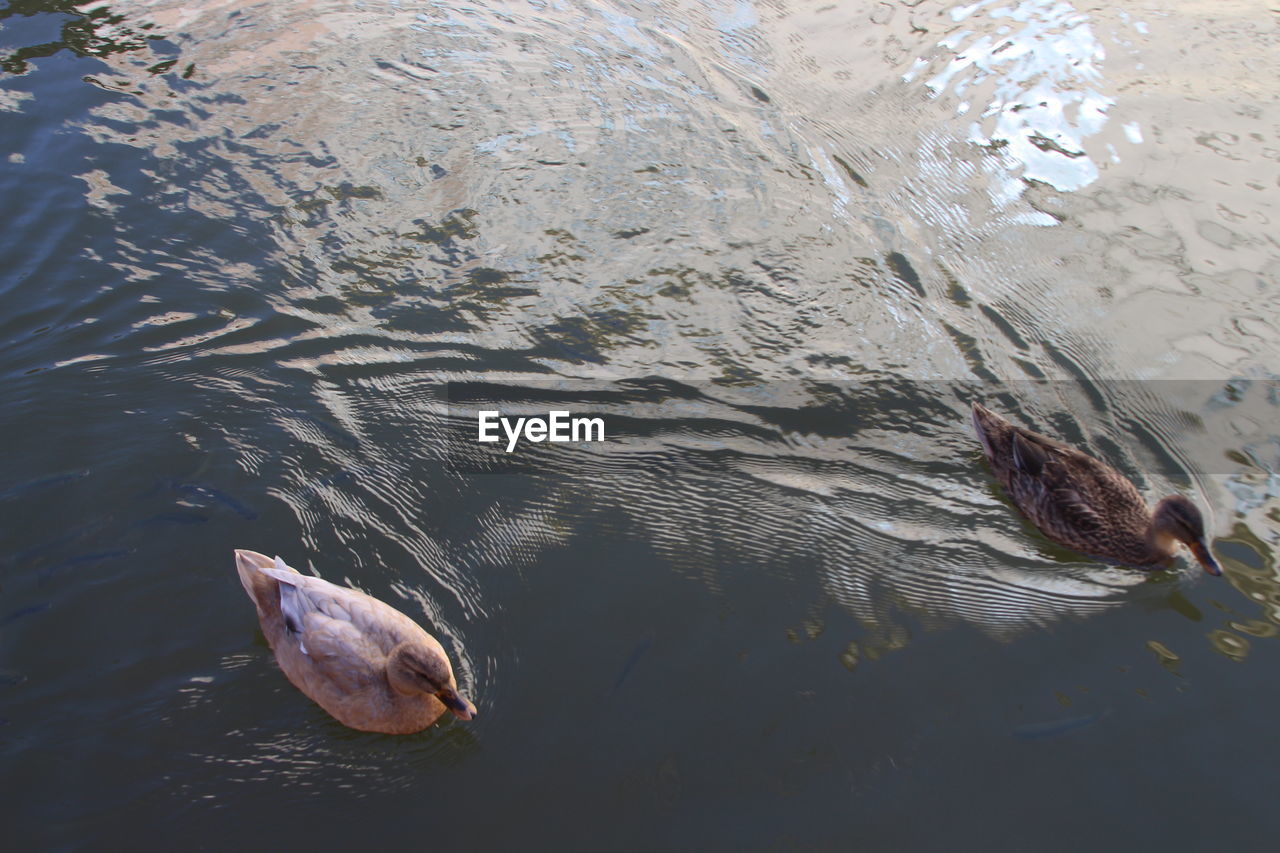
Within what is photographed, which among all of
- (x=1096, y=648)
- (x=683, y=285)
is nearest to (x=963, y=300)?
(x=683, y=285)

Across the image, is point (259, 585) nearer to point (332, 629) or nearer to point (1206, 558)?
point (332, 629)

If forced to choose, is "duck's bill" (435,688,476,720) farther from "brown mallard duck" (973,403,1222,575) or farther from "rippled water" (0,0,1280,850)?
"brown mallard duck" (973,403,1222,575)

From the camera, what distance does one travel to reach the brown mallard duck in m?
4.60

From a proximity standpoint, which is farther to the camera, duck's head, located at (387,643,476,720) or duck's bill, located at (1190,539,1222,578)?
duck's bill, located at (1190,539,1222,578)

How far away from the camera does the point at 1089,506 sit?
15.7 feet

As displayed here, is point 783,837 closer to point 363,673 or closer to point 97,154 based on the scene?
point 363,673

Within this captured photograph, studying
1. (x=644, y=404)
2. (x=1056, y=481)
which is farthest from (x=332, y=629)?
(x=1056, y=481)

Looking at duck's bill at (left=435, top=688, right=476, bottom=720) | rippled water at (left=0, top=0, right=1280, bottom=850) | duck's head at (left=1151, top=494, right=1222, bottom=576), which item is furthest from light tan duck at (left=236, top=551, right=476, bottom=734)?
duck's head at (left=1151, top=494, right=1222, bottom=576)

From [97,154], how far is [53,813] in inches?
215

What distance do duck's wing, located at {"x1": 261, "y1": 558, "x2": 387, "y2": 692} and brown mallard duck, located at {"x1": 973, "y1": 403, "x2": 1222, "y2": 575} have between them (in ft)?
11.3

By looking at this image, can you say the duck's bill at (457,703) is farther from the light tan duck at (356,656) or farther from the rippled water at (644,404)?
the rippled water at (644,404)
